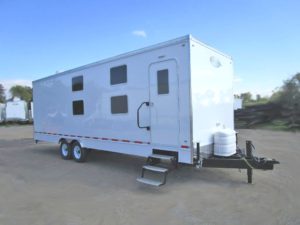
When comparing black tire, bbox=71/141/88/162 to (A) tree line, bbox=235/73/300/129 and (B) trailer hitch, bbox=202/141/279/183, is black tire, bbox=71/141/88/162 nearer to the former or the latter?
(B) trailer hitch, bbox=202/141/279/183

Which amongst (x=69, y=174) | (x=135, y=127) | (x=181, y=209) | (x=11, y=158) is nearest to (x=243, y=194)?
(x=181, y=209)

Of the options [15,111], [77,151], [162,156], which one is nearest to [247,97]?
[15,111]

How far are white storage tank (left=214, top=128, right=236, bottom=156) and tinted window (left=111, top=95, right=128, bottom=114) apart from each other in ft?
8.34

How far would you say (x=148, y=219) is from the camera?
4211 millimetres

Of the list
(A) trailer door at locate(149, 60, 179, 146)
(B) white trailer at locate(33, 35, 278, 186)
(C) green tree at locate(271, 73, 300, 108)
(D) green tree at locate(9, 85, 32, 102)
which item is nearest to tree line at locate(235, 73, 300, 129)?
(C) green tree at locate(271, 73, 300, 108)

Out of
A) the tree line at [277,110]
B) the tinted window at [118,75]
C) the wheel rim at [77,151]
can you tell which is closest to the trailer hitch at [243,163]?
the tinted window at [118,75]

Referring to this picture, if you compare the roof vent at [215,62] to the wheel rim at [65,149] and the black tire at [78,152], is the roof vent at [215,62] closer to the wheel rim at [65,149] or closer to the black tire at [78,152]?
the black tire at [78,152]

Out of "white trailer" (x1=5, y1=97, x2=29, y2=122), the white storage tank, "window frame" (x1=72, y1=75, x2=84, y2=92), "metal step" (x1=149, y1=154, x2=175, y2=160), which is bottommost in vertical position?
"metal step" (x1=149, y1=154, x2=175, y2=160)

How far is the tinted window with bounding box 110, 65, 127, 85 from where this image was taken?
7.11 meters

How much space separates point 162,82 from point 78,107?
3.93 metres

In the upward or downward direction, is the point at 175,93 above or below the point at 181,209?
above

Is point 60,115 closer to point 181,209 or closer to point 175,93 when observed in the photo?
point 175,93

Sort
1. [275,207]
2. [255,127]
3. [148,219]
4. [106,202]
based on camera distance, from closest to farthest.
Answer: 1. [148,219]
2. [275,207]
3. [106,202]
4. [255,127]

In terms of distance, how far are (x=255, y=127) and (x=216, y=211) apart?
1895 cm
